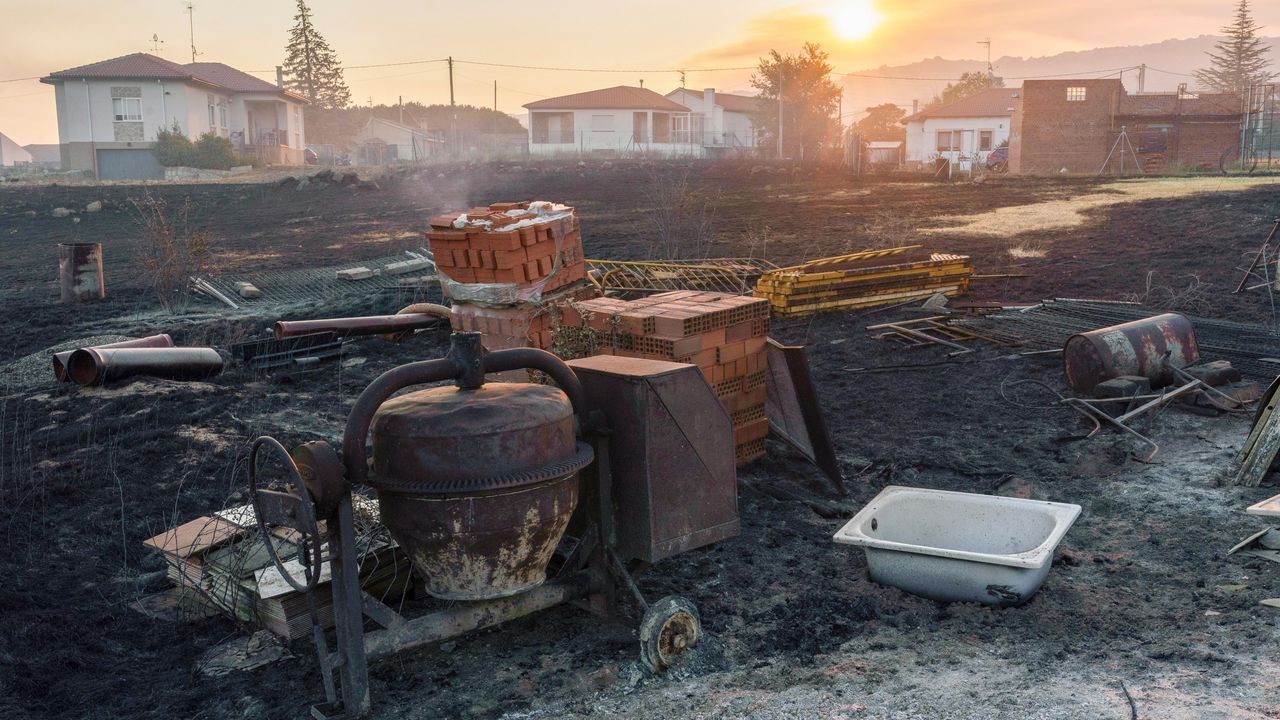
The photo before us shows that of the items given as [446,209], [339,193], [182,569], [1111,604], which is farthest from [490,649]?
[339,193]

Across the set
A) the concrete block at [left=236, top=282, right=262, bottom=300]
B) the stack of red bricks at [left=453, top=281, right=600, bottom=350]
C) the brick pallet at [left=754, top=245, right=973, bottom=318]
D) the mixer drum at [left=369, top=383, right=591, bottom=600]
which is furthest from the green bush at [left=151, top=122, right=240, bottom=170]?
the mixer drum at [left=369, top=383, right=591, bottom=600]

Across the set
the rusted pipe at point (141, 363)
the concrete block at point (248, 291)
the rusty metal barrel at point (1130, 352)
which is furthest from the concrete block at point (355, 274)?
the rusty metal barrel at point (1130, 352)

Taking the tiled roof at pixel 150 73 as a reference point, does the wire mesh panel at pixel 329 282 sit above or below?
below

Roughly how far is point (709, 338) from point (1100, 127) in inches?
1557

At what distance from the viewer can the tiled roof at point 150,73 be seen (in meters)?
48.8

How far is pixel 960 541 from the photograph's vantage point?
564cm

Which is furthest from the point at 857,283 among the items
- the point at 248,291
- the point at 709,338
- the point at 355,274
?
the point at 248,291

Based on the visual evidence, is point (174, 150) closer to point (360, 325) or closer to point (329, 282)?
point (329, 282)

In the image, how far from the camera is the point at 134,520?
254 inches

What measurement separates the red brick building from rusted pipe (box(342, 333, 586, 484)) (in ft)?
131

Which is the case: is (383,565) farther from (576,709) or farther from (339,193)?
(339,193)

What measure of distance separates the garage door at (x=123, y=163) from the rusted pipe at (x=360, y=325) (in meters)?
42.7

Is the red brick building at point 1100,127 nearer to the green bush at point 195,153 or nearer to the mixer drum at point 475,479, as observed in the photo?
the green bush at point 195,153

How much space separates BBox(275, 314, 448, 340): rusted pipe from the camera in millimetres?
10891
